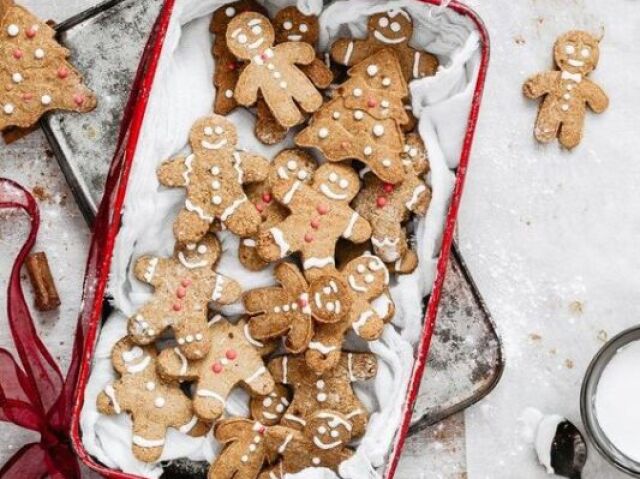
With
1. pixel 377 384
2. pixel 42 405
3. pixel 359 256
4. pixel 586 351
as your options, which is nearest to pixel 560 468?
pixel 586 351

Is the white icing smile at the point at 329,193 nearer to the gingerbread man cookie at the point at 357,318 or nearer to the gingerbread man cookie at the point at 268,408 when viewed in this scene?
the gingerbread man cookie at the point at 357,318

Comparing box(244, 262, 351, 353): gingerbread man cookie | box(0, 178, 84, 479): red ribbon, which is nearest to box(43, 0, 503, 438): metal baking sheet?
box(0, 178, 84, 479): red ribbon

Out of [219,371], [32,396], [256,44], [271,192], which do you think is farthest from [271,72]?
[32,396]

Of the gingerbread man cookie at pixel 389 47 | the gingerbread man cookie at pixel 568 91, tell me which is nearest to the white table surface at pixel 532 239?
the gingerbread man cookie at pixel 568 91

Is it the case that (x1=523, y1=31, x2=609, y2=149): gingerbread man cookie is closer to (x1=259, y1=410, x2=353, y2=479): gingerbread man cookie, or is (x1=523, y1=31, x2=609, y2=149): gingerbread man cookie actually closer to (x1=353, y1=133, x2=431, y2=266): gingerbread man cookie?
(x1=353, y1=133, x2=431, y2=266): gingerbread man cookie

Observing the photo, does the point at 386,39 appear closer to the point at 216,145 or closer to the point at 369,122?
the point at 369,122

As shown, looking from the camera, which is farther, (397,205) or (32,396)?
(32,396)
